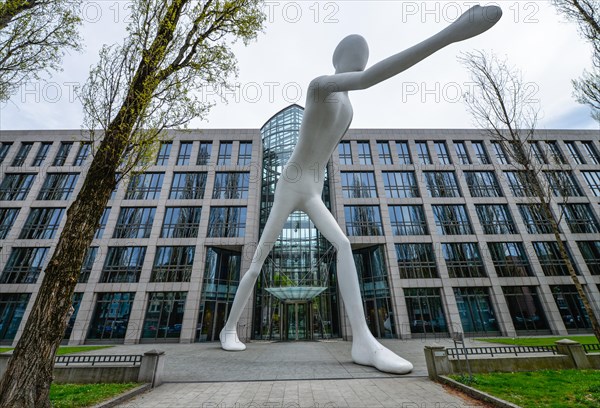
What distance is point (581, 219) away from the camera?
901 inches

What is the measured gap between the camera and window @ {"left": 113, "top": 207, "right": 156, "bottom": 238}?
858 inches

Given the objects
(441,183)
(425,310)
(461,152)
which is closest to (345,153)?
(441,183)

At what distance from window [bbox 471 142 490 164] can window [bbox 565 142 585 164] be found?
791 centimetres

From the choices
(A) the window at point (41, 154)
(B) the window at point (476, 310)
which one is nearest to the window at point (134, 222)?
(A) the window at point (41, 154)

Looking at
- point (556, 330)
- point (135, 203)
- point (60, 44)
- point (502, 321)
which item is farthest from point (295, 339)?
point (60, 44)

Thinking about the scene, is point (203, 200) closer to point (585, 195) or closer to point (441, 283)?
point (441, 283)

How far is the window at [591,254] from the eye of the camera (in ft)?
70.1

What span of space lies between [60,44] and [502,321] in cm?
2655

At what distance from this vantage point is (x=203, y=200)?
22672 mm

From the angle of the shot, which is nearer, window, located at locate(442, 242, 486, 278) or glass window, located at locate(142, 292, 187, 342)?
glass window, located at locate(142, 292, 187, 342)

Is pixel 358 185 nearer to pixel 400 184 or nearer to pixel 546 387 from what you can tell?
pixel 400 184

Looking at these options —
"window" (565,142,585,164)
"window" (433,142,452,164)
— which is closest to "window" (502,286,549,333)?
"window" (433,142,452,164)

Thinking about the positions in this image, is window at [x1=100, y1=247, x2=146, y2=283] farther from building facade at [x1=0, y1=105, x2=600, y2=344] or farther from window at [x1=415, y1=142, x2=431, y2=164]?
window at [x1=415, y1=142, x2=431, y2=164]

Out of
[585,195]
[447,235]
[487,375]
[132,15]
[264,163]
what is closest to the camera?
[132,15]
